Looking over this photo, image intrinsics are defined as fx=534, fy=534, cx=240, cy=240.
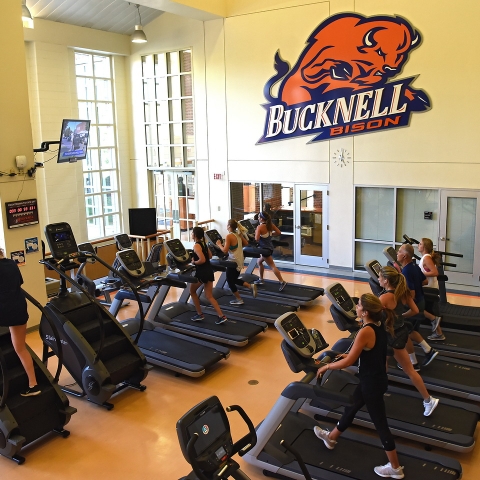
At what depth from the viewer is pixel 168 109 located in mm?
13461

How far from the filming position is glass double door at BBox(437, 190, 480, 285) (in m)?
9.66

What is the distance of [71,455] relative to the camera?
4957 mm

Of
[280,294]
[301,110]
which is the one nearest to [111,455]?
[280,294]

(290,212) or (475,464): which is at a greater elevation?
(290,212)

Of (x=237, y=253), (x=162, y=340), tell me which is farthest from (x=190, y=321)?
(x=237, y=253)

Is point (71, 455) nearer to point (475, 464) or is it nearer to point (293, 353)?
point (293, 353)

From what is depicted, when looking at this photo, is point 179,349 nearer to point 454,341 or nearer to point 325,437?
point 325,437

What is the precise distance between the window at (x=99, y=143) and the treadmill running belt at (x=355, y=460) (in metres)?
10.0

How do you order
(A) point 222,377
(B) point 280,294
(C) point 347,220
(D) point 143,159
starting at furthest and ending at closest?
(D) point 143,159 < (C) point 347,220 < (B) point 280,294 < (A) point 222,377

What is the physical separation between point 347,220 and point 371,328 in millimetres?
7157

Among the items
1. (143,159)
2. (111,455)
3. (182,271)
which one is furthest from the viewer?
(143,159)

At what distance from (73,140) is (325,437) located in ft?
26.8

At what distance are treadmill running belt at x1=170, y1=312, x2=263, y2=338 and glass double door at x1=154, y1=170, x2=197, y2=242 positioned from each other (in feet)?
18.8

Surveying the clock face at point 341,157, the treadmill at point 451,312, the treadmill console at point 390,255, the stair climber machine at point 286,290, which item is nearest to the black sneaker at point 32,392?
the stair climber machine at point 286,290
